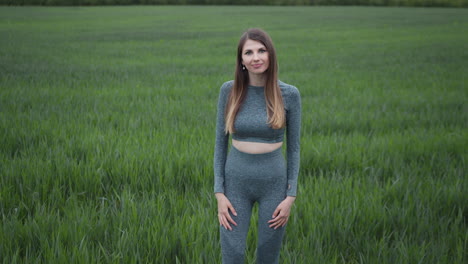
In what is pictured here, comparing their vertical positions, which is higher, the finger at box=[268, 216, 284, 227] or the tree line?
the tree line

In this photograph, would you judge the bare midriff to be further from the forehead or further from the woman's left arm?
the forehead

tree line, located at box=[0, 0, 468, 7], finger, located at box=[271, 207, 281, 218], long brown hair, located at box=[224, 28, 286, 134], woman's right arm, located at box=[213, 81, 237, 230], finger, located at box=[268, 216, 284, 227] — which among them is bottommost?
finger, located at box=[268, 216, 284, 227]

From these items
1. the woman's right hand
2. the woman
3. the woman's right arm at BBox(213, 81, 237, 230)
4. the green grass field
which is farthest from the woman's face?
the green grass field

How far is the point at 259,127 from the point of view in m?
1.56

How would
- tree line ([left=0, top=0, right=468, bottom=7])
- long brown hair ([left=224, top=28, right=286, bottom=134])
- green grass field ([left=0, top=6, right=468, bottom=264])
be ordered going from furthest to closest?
tree line ([left=0, top=0, right=468, bottom=7]), green grass field ([left=0, top=6, right=468, bottom=264]), long brown hair ([left=224, top=28, right=286, bottom=134])

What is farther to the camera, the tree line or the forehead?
the tree line

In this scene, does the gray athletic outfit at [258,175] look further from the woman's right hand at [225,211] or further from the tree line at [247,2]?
the tree line at [247,2]

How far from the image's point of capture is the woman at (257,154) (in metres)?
1.56

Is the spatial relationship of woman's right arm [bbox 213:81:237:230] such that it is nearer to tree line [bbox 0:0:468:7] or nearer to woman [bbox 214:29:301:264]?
woman [bbox 214:29:301:264]

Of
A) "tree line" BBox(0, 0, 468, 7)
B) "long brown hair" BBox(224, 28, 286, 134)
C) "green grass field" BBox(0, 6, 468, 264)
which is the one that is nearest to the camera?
"long brown hair" BBox(224, 28, 286, 134)

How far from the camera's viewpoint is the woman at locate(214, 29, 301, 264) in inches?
61.3

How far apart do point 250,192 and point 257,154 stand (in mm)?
159

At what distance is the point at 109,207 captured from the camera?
2.45 metres

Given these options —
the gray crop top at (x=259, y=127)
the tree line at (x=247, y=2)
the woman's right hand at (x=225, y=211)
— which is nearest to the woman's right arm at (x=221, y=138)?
the gray crop top at (x=259, y=127)
